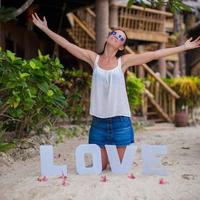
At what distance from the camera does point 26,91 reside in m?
5.71

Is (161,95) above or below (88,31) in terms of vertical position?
below

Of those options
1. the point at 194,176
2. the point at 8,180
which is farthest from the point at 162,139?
the point at 8,180

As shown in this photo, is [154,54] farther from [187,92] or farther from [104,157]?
[187,92]

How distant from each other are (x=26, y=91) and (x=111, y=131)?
3.93ft

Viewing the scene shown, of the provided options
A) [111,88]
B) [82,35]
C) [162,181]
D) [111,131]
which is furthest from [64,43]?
[82,35]

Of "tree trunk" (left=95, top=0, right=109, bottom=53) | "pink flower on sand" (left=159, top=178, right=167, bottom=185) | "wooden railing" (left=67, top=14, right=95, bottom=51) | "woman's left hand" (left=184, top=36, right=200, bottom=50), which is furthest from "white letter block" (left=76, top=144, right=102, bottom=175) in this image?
"wooden railing" (left=67, top=14, right=95, bottom=51)

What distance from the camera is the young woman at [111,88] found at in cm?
538

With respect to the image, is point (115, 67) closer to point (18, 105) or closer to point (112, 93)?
point (112, 93)

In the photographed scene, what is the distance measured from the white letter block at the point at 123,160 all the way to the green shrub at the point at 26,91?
1.31m

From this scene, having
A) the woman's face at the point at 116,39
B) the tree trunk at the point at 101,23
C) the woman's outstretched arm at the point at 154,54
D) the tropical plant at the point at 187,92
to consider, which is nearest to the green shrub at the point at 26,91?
the woman's face at the point at 116,39

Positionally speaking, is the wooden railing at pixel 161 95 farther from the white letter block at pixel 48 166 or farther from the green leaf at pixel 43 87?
the white letter block at pixel 48 166

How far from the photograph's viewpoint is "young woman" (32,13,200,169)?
17.6 ft

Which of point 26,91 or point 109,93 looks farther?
point 26,91

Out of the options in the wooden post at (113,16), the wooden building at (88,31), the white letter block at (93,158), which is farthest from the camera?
the wooden post at (113,16)
